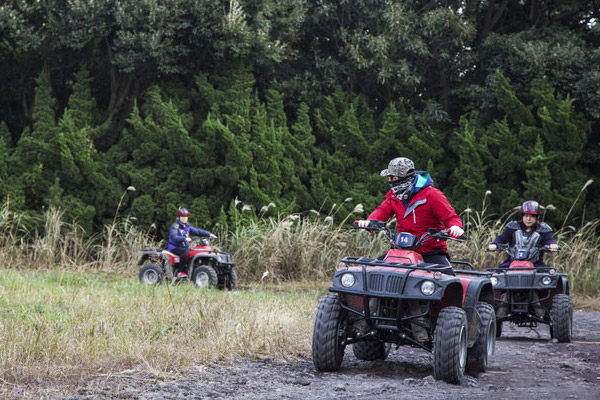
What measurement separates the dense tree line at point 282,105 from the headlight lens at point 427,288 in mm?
11978

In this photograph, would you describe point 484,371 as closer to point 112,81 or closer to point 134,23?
point 134,23

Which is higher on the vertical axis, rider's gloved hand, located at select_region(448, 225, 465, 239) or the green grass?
rider's gloved hand, located at select_region(448, 225, 465, 239)

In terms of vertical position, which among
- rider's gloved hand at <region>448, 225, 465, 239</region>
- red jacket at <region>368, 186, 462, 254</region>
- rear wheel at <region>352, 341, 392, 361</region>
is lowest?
rear wheel at <region>352, 341, 392, 361</region>

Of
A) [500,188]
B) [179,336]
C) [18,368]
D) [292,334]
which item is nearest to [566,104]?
[500,188]

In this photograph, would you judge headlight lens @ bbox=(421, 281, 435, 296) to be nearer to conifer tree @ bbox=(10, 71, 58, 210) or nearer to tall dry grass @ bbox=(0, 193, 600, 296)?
tall dry grass @ bbox=(0, 193, 600, 296)

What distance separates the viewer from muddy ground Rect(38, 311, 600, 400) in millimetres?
5953

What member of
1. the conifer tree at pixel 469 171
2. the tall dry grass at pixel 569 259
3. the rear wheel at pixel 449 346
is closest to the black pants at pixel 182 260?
the tall dry grass at pixel 569 259

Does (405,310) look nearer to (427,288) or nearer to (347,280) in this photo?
(427,288)

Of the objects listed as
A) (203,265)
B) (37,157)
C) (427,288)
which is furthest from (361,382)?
(37,157)

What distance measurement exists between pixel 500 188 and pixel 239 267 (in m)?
7.00

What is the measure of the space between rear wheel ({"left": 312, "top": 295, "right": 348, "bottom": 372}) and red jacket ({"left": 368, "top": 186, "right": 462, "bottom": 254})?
41.9 inches

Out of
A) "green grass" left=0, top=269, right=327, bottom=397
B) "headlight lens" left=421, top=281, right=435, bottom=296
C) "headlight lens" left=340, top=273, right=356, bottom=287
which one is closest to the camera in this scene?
"green grass" left=0, top=269, right=327, bottom=397

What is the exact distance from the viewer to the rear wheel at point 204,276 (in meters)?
15.4

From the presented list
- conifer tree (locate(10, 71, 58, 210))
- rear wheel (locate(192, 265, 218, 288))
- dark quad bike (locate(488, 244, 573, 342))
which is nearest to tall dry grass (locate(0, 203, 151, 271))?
conifer tree (locate(10, 71, 58, 210))
